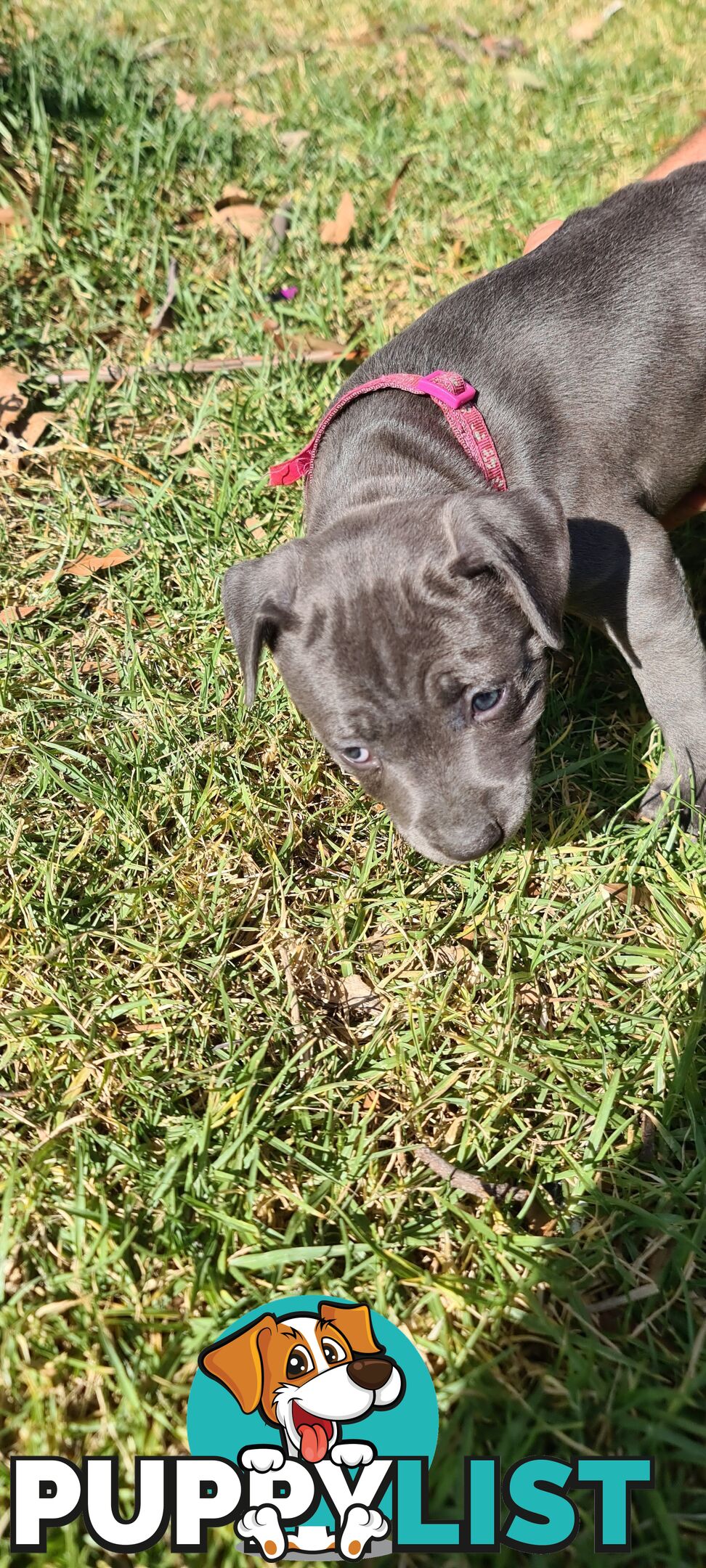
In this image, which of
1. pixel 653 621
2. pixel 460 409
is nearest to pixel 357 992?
pixel 653 621

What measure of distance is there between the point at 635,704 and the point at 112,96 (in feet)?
15.4

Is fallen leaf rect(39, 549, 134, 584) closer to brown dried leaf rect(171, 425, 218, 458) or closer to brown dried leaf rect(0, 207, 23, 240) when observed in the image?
brown dried leaf rect(171, 425, 218, 458)

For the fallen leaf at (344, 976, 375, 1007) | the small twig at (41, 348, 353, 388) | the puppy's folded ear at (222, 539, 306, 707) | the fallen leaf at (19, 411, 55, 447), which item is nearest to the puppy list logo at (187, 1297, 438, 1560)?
the fallen leaf at (344, 976, 375, 1007)

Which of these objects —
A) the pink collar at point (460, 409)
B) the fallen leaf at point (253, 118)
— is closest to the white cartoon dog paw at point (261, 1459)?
the pink collar at point (460, 409)

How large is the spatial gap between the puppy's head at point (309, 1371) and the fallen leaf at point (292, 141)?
629 cm

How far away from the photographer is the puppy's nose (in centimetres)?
277

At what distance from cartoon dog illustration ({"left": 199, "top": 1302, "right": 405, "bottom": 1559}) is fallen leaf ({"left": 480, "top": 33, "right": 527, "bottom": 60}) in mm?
8002

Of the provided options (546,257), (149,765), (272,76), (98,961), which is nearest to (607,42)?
(272,76)

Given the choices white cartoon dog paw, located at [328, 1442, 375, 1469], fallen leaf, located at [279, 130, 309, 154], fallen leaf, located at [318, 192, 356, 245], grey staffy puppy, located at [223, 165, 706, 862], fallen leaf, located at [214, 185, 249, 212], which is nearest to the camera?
white cartoon dog paw, located at [328, 1442, 375, 1469]

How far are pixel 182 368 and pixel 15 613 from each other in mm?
1598

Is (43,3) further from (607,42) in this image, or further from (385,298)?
(385,298)

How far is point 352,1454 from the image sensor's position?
2670 millimetres

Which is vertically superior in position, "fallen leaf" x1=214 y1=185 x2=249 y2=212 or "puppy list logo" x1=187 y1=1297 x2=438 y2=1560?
"fallen leaf" x1=214 y1=185 x2=249 y2=212

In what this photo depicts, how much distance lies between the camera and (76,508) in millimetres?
5117
